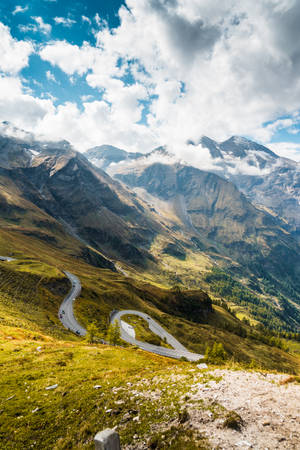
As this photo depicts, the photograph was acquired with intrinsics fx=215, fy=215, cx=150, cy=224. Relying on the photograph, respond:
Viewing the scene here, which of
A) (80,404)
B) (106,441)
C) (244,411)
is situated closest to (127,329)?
(80,404)

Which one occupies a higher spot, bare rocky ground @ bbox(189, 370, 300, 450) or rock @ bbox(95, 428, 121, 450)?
rock @ bbox(95, 428, 121, 450)

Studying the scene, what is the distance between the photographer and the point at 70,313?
101 m

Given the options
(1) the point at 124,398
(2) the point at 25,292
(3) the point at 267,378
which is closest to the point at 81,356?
(1) the point at 124,398

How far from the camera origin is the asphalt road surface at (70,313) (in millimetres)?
87550

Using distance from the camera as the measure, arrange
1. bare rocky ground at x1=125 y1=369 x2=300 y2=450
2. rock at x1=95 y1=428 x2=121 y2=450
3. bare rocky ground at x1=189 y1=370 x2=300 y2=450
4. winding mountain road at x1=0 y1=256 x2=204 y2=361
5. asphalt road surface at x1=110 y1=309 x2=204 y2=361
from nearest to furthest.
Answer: rock at x1=95 y1=428 x2=121 y2=450 → bare rocky ground at x1=189 y1=370 x2=300 y2=450 → bare rocky ground at x1=125 y1=369 x2=300 y2=450 → winding mountain road at x1=0 y1=256 x2=204 y2=361 → asphalt road surface at x1=110 y1=309 x2=204 y2=361

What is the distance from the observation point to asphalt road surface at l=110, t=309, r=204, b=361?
99.1 meters

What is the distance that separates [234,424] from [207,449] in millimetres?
2420

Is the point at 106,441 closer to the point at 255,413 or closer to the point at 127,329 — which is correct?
the point at 255,413

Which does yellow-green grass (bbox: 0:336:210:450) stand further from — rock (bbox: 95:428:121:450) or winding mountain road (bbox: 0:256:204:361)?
winding mountain road (bbox: 0:256:204:361)

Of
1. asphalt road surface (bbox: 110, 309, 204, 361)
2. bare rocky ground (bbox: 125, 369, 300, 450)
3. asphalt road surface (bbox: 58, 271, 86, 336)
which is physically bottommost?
asphalt road surface (bbox: 110, 309, 204, 361)

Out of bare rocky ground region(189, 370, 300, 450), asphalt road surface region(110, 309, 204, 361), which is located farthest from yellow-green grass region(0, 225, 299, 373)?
bare rocky ground region(189, 370, 300, 450)

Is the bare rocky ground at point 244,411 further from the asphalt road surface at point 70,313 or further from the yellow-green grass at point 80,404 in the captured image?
the asphalt road surface at point 70,313

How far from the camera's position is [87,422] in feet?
49.1

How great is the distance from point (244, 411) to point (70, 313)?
4005 inches
